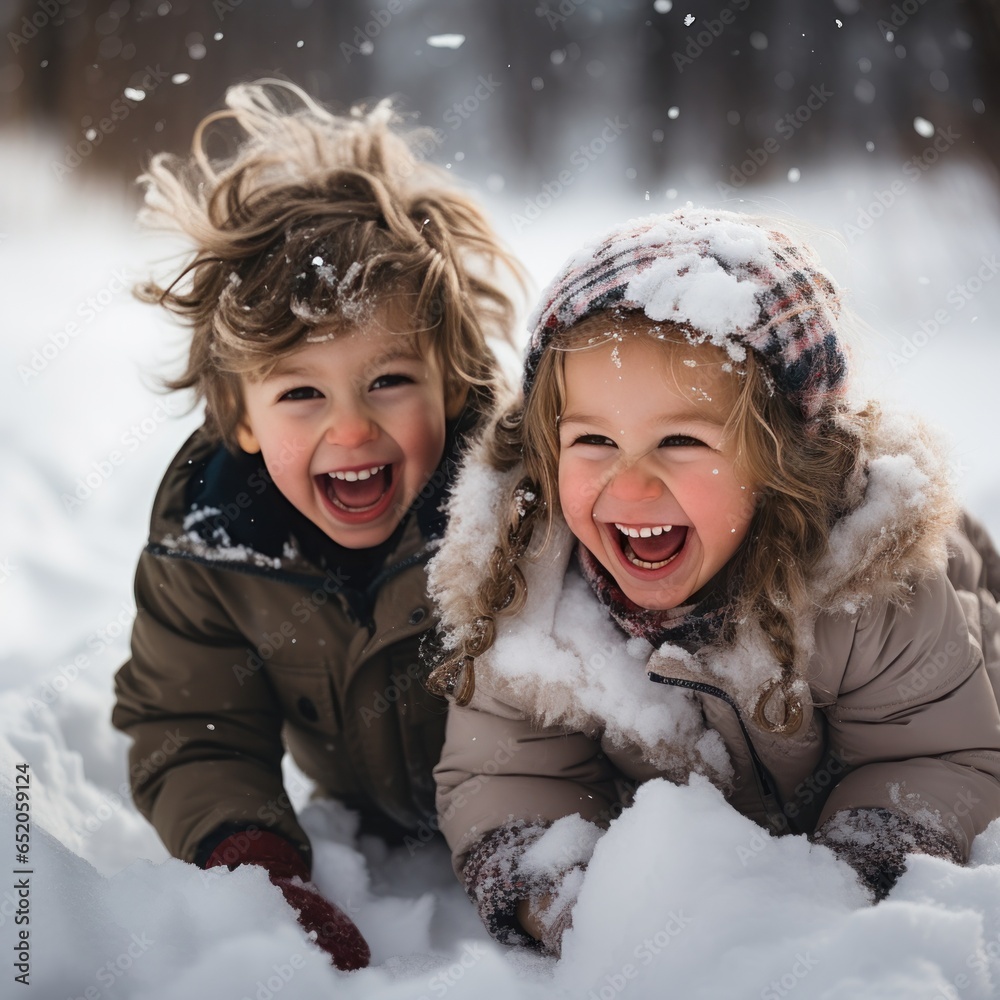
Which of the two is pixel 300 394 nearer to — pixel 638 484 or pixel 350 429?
pixel 350 429

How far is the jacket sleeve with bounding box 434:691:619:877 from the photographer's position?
1.12 m

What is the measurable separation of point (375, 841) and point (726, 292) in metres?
1.01

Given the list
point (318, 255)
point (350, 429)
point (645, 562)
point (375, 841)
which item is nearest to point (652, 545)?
point (645, 562)

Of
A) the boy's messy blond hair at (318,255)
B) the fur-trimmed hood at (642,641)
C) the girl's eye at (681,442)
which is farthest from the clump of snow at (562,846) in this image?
the boy's messy blond hair at (318,255)

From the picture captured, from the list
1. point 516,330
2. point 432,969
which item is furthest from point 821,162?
point 432,969

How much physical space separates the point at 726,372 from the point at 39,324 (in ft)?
9.13

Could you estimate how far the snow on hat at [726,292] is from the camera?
949 mm

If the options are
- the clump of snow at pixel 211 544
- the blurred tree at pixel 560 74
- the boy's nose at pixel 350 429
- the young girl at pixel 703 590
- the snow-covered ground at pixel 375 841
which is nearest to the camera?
the snow-covered ground at pixel 375 841

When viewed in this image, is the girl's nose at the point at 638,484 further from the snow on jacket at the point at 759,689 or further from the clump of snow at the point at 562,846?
the clump of snow at the point at 562,846

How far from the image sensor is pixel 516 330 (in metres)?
1.52

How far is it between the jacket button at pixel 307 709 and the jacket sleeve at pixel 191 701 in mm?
53

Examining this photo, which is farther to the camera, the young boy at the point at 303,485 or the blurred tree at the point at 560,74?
the blurred tree at the point at 560,74

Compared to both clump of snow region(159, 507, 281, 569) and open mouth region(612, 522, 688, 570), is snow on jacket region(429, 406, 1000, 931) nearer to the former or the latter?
open mouth region(612, 522, 688, 570)

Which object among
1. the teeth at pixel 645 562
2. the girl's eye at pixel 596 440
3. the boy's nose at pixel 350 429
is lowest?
the teeth at pixel 645 562
